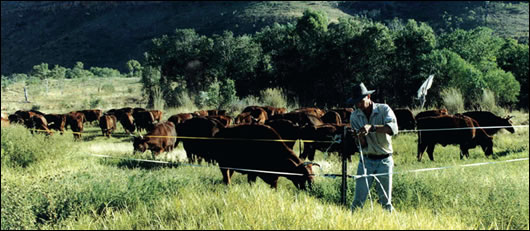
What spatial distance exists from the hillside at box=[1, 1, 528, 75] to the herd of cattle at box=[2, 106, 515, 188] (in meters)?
54.2

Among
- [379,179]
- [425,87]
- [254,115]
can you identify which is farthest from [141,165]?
[425,87]

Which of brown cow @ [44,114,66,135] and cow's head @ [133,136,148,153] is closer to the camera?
cow's head @ [133,136,148,153]

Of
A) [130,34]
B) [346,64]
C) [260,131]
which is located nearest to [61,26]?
[130,34]

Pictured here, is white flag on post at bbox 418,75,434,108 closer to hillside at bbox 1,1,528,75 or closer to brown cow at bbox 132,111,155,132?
brown cow at bbox 132,111,155,132

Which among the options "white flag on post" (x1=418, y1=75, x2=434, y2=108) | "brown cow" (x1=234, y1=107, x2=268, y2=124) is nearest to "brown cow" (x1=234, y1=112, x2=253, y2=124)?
"brown cow" (x1=234, y1=107, x2=268, y2=124)

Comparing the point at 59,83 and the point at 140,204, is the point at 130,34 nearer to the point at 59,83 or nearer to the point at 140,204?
the point at 59,83

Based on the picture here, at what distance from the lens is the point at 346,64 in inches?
926

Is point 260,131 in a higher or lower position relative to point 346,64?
lower

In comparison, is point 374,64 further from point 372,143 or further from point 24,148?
point 24,148

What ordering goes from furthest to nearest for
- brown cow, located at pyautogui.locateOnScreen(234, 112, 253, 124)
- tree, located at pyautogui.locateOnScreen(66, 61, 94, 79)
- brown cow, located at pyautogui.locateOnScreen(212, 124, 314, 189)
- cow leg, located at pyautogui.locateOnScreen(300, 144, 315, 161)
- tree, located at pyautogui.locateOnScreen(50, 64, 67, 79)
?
tree, located at pyautogui.locateOnScreen(66, 61, 94, 79) < tree, located at pyautogui.locateOnScreen(50, 64, 67, 79) < brown cow, located at pyautogui.locateOnScreen(234, 112, 253, 124) < cow leg, located at pyautogui.locateOnScreen(300, 144, 315, 161) < brown cow, located at pyautogui.locateOnScreen(212, 124, 314, 189)

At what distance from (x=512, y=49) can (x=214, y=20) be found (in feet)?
207

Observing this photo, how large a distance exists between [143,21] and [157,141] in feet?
300

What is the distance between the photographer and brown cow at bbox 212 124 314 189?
22.8 ft

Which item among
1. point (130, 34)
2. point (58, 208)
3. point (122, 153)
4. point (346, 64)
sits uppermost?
point (130, 34)
